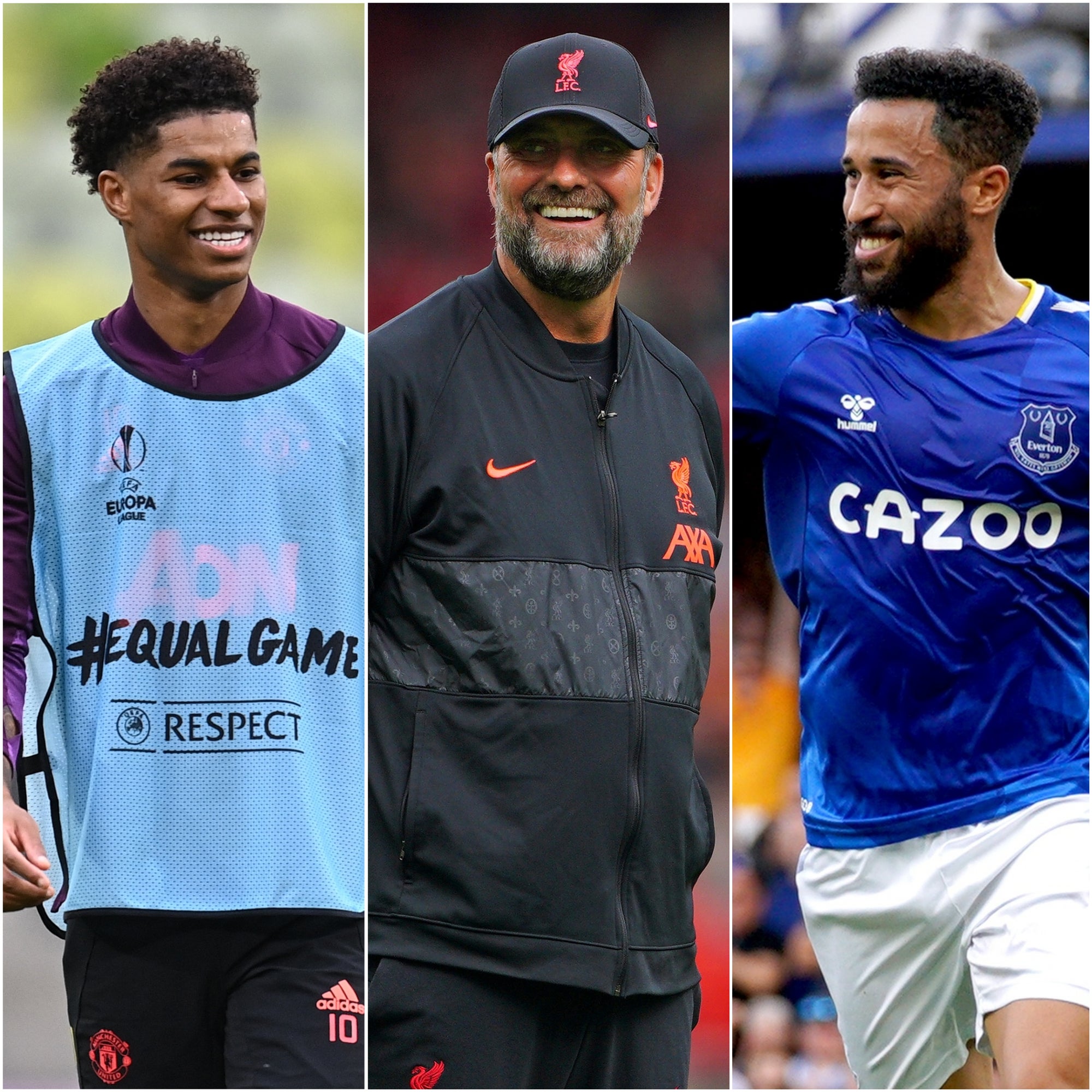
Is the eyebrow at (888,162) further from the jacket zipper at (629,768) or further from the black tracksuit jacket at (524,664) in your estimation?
the jacket zipper at (629,768)

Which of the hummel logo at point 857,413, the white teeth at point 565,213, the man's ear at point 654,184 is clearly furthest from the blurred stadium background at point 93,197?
the hummel logo at point 857,413

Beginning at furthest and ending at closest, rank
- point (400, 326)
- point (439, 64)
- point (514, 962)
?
point (439, 64) < point (400, 326) < point (514, 962)

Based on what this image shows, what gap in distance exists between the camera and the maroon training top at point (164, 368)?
298cm

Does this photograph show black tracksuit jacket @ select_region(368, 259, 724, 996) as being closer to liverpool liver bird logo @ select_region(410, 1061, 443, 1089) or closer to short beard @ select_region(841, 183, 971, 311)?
liverpool liver bird logo @ select_region(410, 1061, 443, 1089)

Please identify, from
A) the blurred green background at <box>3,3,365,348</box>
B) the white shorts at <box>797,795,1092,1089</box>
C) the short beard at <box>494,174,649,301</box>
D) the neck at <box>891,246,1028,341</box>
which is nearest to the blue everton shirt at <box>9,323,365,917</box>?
the blurred green background at <box>3,3,365,348</box>

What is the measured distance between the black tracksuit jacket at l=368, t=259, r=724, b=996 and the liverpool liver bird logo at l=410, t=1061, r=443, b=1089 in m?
0.20

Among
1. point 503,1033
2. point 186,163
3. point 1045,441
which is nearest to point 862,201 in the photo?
point 1045,441

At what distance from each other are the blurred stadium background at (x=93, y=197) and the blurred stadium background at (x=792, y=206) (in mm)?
801

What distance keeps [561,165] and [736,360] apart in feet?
1.81

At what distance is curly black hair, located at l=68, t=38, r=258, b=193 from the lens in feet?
9.87

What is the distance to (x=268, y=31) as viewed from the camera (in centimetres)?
315

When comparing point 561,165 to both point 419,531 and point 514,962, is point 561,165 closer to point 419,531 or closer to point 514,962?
point 419,531

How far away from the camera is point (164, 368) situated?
119 inches

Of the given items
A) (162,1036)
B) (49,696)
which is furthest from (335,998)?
(49,696)
